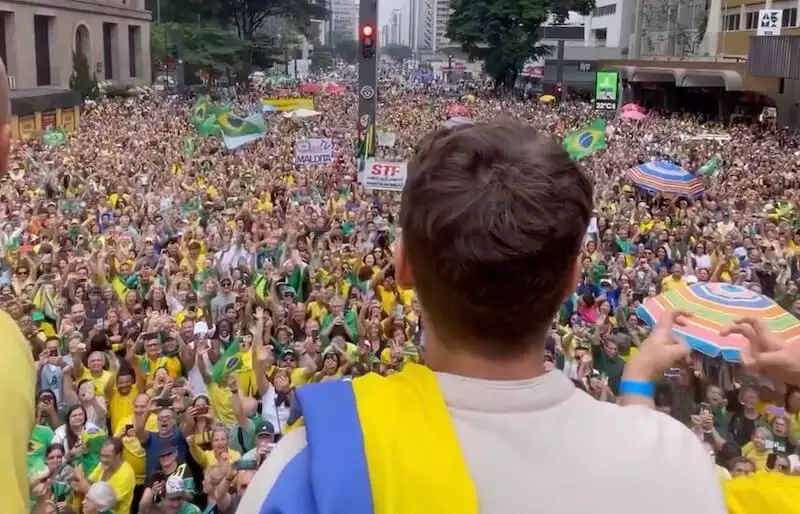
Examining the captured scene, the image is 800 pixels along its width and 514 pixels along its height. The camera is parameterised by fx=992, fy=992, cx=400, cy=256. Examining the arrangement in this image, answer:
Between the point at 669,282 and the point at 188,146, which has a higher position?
the point at 188,146

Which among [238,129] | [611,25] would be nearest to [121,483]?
[238,129]

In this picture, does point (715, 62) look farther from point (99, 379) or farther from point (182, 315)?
point (99, 379)

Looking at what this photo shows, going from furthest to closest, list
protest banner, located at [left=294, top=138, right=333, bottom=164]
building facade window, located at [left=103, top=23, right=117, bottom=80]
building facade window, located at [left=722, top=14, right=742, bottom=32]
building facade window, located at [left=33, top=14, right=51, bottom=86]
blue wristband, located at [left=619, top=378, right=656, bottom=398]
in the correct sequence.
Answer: building facade window, located at [left=103, top=23, right=117, bottom=80] → building facade window, located at [left=33, top=14, right=51, bottom=86] → building facade window, located at [left=722, top=14, right=742, bottom=32] → protest banner, located at [left=294, top=138, right=333, bottom=164] → blue wristband, located at [left=619, top=378, right=656, bottom=398]

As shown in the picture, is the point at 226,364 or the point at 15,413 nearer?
the point at 15,413

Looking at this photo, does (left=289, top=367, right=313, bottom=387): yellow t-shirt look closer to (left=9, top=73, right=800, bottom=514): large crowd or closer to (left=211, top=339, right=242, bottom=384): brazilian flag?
(left=9, top=73, right=800, bottom=514): large crowd

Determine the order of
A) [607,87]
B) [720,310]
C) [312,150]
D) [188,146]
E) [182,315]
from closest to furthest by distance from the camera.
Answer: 1. [720,310]
2. [182,315]
3. [312,150]
4. [188,146]
5. [607,87]

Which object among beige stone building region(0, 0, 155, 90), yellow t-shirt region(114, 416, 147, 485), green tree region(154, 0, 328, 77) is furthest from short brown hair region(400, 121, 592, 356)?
green tree region(154, 0, 328, 77)

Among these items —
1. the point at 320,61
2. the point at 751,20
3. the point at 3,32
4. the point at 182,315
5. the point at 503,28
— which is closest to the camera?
the point at 182,315
